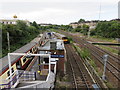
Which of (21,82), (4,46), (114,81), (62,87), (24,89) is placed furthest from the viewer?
(4,46)

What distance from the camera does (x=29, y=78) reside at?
20.2 ft

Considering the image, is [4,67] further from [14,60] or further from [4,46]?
[4,46]

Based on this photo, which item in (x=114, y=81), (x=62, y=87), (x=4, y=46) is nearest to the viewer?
(x=62, y=87)

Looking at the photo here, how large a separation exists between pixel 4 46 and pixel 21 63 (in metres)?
8.59

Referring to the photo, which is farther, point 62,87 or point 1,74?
point 62,87

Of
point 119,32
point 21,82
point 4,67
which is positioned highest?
point 119,32

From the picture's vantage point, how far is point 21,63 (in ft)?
31.1

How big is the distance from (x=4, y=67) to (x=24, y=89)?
10.0ft

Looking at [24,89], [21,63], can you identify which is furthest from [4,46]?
[24,89]

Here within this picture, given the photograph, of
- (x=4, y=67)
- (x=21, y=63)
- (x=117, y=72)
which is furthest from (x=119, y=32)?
(x=4, y=67)

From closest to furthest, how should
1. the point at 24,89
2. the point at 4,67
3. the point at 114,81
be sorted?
the point at 24,89, the point at 4,67, the point at 114,81

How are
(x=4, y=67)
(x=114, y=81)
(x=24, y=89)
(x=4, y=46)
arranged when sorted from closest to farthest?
(x=24, y=89) < (x=4, y=67) < (x=114, y=81) < (x=4, y=46)

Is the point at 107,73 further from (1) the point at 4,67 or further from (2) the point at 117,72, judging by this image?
(1) the point at 4,67

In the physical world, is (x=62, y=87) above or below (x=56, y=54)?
below
